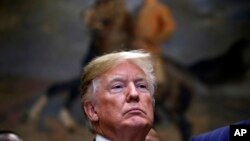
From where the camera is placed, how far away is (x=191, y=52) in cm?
833

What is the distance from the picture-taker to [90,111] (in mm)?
2031

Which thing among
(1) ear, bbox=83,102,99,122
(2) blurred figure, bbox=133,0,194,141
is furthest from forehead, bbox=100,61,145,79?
(2) blurred figure, bbox=133,0,194,141

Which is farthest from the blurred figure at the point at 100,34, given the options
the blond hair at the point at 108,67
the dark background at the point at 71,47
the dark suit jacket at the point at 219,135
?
the dark suit jacket at the point at 219,135

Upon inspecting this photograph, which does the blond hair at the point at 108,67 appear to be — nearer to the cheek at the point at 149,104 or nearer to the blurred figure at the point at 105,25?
the cheek at the point at 149,104

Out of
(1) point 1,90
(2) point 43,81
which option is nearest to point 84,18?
(2) point 43,81

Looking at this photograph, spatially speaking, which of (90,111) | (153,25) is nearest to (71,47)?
(153,25)

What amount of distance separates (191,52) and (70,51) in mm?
1961

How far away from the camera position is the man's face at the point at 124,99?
1.88 meters

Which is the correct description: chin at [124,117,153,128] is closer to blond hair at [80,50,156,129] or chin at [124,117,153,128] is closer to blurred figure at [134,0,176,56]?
blond hair at [80,50,156,129]

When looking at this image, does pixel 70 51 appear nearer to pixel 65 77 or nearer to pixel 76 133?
pixel 65 77

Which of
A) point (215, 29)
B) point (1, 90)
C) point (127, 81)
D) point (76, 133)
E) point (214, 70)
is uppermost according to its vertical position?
point (215, 29)

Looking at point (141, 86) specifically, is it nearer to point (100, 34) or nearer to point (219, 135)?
point (219, 135)

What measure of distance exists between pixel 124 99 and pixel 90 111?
0.61 ft

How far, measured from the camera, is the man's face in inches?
74.2
